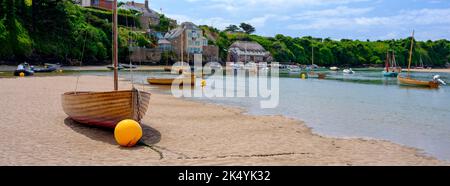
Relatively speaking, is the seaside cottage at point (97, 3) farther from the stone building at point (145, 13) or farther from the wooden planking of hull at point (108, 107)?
the wooden planking of hull at point (108, 107)

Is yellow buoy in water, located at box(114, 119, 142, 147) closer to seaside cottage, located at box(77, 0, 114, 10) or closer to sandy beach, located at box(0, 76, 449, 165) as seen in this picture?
sandy beach, located at box(0, 76, 449, 165)

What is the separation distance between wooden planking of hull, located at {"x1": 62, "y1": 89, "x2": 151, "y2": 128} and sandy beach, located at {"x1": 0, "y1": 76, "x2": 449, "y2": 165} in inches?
16.6

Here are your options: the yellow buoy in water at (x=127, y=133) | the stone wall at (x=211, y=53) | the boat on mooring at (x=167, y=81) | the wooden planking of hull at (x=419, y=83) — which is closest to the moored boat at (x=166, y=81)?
the boat on mooring at (x=167, y=81)

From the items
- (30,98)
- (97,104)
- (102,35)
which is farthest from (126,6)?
(97,104)

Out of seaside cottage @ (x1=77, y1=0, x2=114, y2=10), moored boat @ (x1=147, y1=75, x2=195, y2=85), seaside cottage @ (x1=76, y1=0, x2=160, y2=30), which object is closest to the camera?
moored boat @ (x1=147, y1=75, x2=195, y2=85)

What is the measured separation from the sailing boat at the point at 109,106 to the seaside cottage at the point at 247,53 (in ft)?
398

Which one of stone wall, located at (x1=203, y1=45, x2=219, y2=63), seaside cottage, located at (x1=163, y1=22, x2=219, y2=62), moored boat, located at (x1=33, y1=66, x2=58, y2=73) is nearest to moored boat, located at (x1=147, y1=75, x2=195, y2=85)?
moored boat, located at (x1=33, y1=66, x2=58, y2=73)

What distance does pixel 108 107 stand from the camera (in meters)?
12.1

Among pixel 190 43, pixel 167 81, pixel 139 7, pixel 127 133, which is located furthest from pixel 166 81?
pixel 139 7

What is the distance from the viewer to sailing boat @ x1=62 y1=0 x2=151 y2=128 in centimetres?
1183

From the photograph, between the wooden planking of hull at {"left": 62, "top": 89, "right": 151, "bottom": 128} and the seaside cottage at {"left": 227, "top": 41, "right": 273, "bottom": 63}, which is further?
the seaside cottage at {"left": 227, "top": 41, "right": 273, "bottom": 63}

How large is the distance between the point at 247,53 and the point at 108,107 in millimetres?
128670
